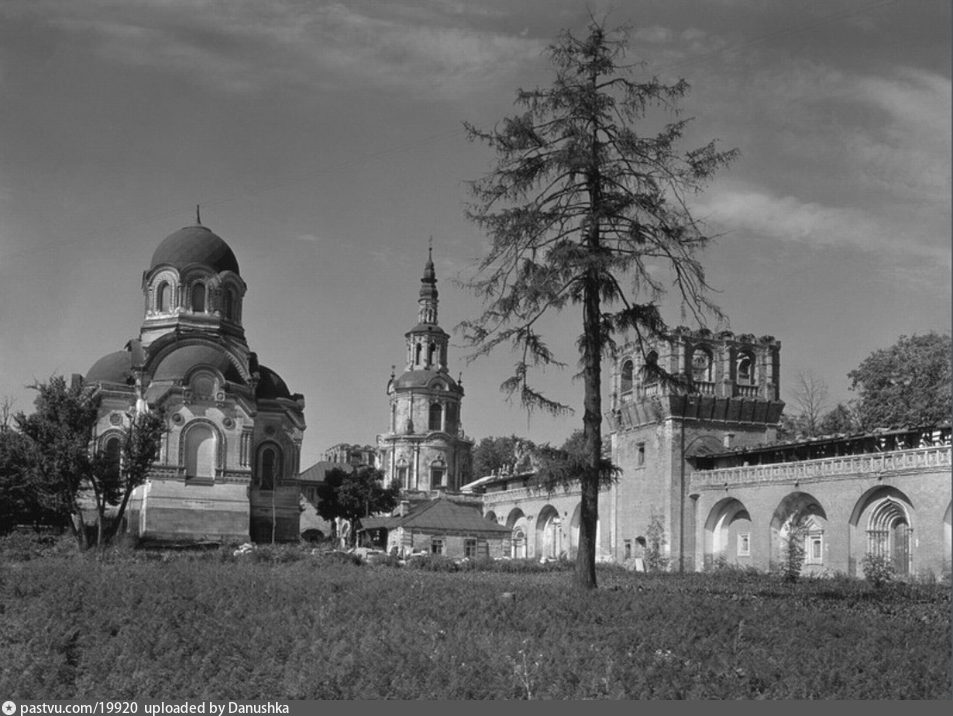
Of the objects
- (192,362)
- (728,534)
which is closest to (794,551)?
(728,534)

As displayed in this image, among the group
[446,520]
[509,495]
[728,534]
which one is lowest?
[728,534]

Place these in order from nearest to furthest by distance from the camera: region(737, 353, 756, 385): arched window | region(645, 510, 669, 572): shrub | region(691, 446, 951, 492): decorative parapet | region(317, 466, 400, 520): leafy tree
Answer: region(691, 446, 951, 492): decorative parapet → region(645, 510, 669, 572): shrub → region(737, 353, 756, 385): arched window → region(317, 466, 400, 520): leafy tree

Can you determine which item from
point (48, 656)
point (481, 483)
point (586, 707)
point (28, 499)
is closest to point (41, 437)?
point (28, 499)

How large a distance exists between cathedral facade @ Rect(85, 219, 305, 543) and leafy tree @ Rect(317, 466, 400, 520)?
3468mm

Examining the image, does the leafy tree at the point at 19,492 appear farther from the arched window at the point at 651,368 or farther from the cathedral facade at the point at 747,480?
the arched window at the point at 651,368

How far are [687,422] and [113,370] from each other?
2601 cm

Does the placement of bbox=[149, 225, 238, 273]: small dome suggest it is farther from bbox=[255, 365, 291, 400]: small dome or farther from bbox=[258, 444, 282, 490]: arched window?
bbox=[258, 444, 282, 490]: arched window

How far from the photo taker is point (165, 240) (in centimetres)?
Result: 5484

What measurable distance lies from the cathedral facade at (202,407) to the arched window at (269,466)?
0.05 m

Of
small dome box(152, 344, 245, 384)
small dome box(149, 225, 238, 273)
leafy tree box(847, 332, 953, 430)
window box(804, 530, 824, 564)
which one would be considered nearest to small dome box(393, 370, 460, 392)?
small dome box(149, 225, 238, 273)

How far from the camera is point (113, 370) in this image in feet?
172

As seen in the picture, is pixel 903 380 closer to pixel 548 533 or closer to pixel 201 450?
pixel 548 533

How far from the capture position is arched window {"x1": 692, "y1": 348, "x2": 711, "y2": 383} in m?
43.5

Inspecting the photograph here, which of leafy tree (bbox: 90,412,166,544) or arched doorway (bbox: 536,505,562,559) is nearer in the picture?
leafy tree (bbox: 90,412,166,544)
